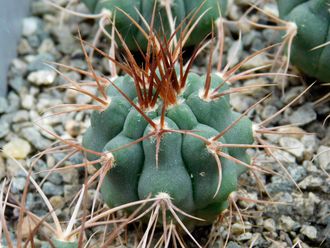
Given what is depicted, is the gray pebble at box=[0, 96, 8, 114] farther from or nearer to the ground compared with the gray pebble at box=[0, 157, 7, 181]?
farther from the ground

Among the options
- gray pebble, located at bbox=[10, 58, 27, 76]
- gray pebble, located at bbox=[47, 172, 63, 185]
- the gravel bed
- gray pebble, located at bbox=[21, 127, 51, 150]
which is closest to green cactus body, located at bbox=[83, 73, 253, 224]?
the gravel bed

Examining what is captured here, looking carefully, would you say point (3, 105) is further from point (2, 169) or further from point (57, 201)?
point (57, 201)

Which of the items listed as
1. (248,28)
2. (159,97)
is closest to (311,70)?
(248,28)

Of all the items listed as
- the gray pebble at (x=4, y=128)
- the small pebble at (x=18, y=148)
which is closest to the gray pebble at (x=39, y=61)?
the gray pebble at (x=4, y=128)

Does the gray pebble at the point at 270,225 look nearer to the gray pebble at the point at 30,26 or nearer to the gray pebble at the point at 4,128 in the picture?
the gray pebble at the point at 4,128

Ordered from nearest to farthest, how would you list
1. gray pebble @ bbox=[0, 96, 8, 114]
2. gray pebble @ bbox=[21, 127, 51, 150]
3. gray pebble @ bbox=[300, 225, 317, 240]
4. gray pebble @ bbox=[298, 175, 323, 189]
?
gray pebble @ bbox=[300, 225, 317, 240] < gray pebble @ bbox=[298, 175, 323, 189] < gray pebble @ bbox=[21, 127, 51, 150] < gray pebble @ bbox=[0, 96, 8, 114]

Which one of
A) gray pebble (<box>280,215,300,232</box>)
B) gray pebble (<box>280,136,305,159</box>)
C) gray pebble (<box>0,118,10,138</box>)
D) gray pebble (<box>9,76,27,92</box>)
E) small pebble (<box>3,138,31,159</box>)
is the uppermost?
gray pebble (<box>9,76,27,92</box>)

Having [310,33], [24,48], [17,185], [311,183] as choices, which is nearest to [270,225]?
[311,183]

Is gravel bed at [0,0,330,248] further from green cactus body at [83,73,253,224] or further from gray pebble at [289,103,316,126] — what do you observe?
green cactus body at [83,73,253,224]
